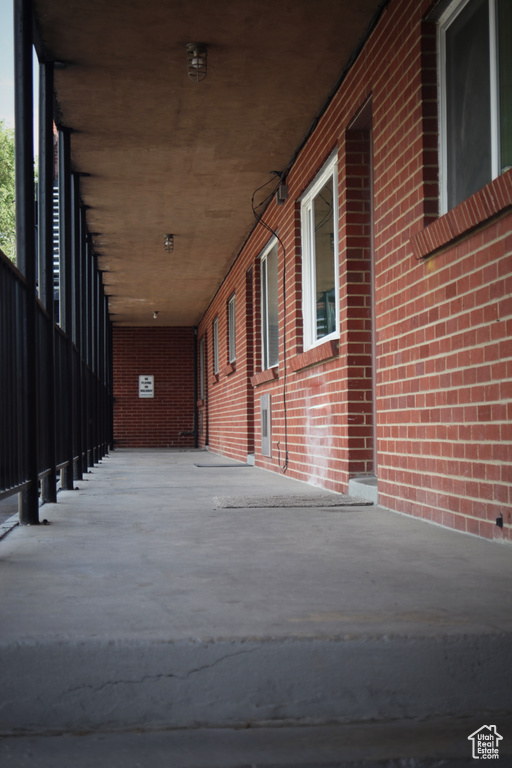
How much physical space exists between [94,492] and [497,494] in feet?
10.6

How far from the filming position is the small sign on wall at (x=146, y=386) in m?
17.7

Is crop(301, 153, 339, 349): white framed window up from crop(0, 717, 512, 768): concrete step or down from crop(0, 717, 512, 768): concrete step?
up

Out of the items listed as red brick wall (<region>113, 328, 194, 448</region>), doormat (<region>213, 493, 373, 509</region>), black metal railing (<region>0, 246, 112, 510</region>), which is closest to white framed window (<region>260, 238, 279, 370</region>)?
black metal railing (<region>0, 246, 112, 510</region>)

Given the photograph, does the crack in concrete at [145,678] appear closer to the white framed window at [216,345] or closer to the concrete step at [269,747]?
the concrete step at [269,747]

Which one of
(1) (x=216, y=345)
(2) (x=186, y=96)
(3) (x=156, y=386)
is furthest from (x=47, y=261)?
(3) (x=156, y=386)

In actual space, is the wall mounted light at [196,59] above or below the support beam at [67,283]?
above

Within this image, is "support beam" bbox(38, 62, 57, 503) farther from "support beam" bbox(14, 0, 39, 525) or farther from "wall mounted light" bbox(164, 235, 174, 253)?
"wall mounted light" bbox(164, 235, 174, 253)

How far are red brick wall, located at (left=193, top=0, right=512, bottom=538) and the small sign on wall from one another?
11383 millimetres

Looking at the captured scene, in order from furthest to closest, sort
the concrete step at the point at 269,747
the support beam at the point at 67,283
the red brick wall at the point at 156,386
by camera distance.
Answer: the red brick wall at the point at 156,386 → the support beam at the point at 67,283 → the concrete step at the point at 269,747

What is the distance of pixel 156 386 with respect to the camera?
1778 cm

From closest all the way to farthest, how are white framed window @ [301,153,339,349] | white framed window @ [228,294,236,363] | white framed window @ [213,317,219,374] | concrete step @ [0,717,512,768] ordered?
1. concrete step @ [0,717,512,768]
2. white framed window @ [301,153,339,349]
3. white framed window @ [228,294,236,363]
4. white framed window @ [213,317,219,374]

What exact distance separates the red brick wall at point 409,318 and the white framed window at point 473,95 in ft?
0.26

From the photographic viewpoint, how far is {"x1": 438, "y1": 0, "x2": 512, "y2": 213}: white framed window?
3.03 meters

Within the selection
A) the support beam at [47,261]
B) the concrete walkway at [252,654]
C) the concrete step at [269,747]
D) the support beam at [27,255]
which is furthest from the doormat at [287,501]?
the concrete step at [269,747]
